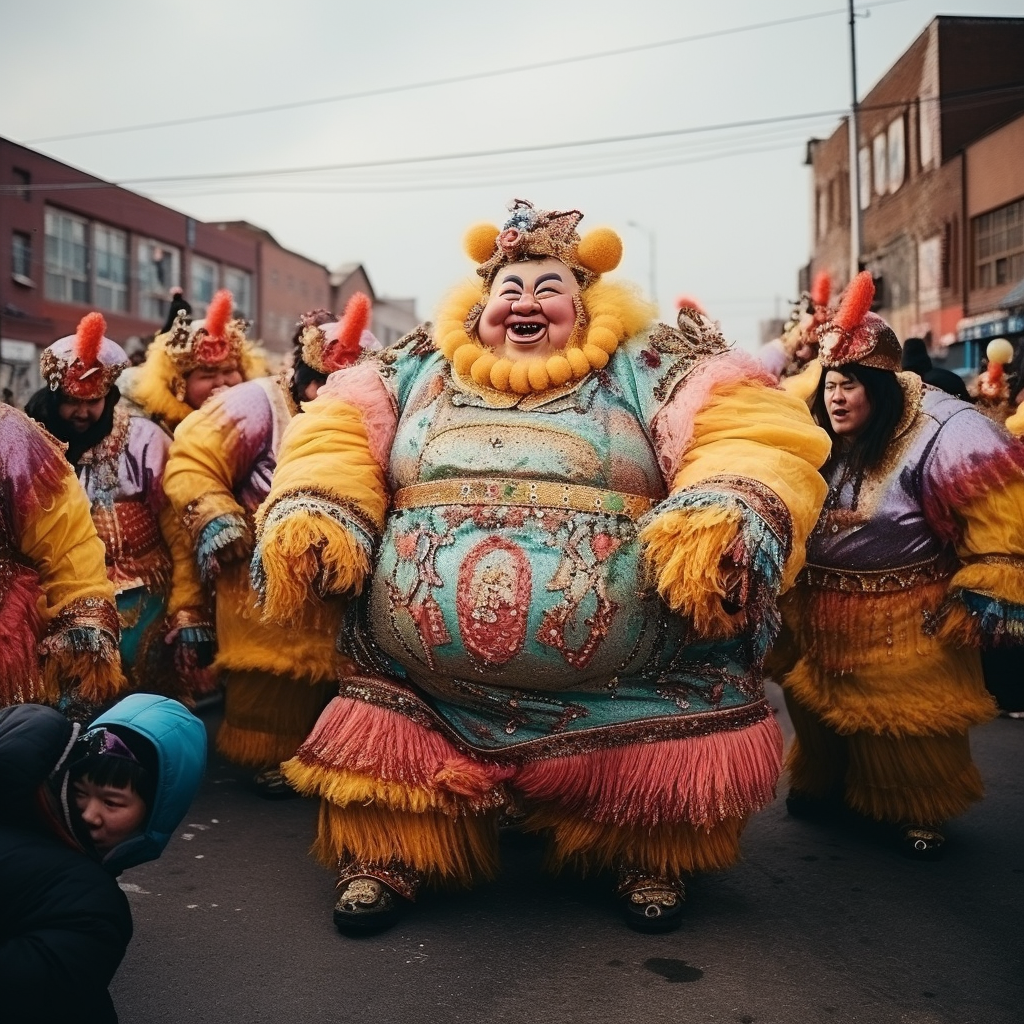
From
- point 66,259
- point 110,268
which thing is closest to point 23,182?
point 66,259

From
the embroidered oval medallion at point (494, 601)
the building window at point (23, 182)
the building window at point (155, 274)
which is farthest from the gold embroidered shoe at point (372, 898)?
the building window at point (155, 274)

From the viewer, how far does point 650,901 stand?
3379 mm

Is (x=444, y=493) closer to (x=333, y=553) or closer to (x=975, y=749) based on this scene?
(x=333, y=553)

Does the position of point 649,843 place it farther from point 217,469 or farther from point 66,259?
point 66,259

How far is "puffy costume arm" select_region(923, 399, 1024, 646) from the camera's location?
387 centimetres

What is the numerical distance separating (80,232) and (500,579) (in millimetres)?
28214

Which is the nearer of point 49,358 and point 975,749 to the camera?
point 49,358

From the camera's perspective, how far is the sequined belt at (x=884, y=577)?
4.07 meters

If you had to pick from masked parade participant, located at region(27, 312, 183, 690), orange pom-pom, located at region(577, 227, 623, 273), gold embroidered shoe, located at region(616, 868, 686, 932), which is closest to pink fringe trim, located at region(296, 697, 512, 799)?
gold embroidered shoe, located at region(616, 868, 686, 932)

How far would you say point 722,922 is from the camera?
3.44 metres

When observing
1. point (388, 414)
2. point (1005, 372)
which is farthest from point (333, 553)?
point (1005, 372)

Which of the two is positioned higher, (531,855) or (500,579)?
(500,579)

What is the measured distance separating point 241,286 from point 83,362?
3623 cm

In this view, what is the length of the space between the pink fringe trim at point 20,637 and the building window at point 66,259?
84.4 feet
